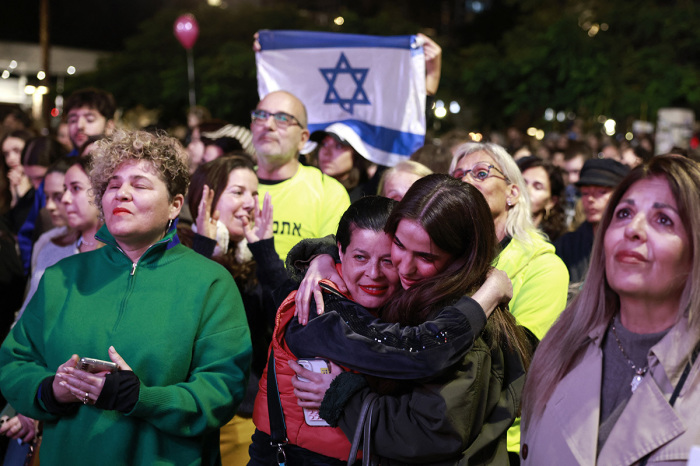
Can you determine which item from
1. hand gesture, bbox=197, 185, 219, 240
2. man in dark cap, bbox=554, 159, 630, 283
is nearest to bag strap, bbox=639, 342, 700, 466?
hand gesture, bbox=197, 185, 219, 240

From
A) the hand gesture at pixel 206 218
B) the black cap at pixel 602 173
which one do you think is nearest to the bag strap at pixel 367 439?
the hand gesture at pixel 206 218

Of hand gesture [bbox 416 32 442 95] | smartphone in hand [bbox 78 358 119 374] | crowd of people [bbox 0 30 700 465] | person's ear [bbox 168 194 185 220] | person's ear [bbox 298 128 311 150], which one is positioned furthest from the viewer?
hand gesture [bbox 416 32 442 95]

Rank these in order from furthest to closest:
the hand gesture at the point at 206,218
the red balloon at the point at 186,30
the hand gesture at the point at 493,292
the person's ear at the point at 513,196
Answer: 1. the red balloon at the point at 186,30
2. the hand gesture at the point at 206,218
3. the person's ear at the point at 513,196
4. the hand gesture at the point at 493,292

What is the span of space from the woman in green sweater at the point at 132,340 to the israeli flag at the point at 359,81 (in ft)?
11.2

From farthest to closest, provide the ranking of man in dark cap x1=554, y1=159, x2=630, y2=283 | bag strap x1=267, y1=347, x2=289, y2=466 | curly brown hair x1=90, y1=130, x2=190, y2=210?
man in dark cap x1=554, y1=159, x2=630, y2=283, curly brown hair x1=90, y1=130, x2=190, y2=210, bag strap x1=267, y1=347, x2=289, y2=466

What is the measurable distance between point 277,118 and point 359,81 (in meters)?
1.74

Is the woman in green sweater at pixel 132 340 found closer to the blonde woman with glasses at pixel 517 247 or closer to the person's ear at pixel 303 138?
the blonde woman with glasses at pixel 517 247

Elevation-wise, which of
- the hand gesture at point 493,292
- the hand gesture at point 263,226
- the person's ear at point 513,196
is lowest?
the hand gesture at point 493,292

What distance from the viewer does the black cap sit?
5.76m

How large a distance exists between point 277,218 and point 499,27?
109ft

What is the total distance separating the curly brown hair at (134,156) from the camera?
343cm

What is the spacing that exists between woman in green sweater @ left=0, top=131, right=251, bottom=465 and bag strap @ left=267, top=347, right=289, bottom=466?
37 centimetres

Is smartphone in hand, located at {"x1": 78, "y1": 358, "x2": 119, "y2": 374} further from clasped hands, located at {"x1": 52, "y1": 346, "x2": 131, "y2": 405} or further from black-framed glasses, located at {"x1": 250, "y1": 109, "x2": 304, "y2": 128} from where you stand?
black-framed glasses, located at {"x1": 250, "y1": 109, "x2": 304, "y2": 128}

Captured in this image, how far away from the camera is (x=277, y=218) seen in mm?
5062
